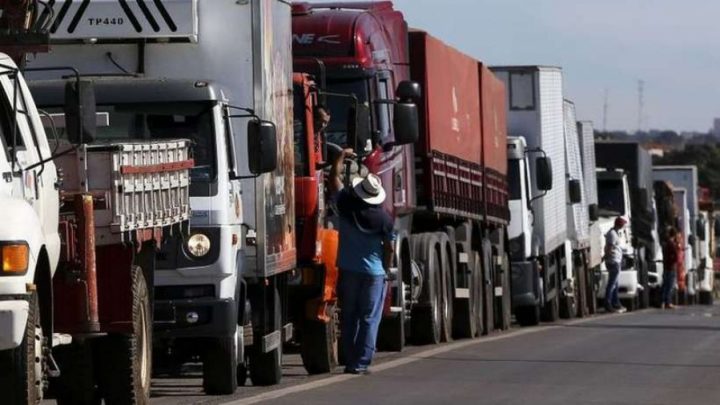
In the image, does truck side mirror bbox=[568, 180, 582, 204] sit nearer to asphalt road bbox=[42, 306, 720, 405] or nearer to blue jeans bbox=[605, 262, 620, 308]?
blue jeans bbox=[605, 262, 620, 308]

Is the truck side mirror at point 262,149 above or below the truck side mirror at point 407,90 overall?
below

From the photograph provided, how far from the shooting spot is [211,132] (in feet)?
51.1

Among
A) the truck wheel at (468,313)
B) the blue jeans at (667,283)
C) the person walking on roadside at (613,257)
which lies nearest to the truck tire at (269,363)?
the truck wheel at (468,313)

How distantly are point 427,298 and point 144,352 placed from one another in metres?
10.0

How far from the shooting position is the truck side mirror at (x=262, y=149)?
51.4 feet

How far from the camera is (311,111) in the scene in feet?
61.4

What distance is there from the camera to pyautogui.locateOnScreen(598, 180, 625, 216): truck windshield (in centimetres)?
4788

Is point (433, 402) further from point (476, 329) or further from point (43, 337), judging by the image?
point (476, 329)

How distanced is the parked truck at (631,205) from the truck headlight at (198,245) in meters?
30.6

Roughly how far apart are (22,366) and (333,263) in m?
8.01

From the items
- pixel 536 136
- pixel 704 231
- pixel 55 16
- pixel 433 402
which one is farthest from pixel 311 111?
pixel 704 231

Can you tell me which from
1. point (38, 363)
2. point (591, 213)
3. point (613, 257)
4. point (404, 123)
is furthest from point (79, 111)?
point (613, 257)

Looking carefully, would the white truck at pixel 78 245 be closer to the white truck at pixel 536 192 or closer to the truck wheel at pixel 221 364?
the truck wheel at pixel 221 364

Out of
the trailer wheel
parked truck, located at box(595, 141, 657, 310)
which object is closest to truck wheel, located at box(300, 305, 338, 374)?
the trailer wheel
